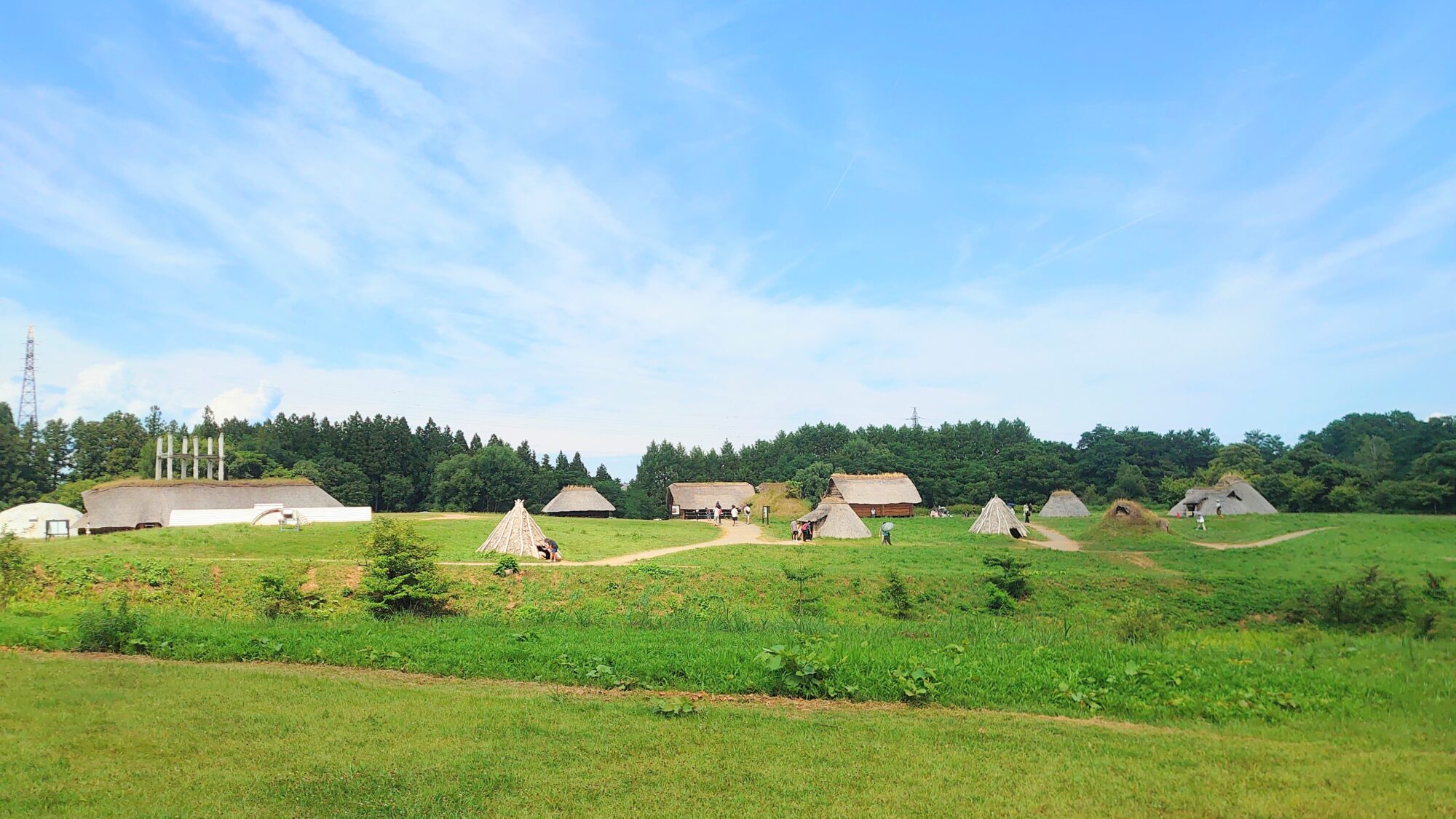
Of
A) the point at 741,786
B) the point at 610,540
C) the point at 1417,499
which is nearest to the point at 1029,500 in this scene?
the point at 1417,499

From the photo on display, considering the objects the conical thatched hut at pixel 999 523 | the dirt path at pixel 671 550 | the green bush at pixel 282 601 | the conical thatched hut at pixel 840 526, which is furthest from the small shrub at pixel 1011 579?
the conical thatched hut at pixel 840 526

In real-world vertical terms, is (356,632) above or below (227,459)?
below

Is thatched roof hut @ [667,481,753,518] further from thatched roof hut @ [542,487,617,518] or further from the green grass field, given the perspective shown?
the green grass field

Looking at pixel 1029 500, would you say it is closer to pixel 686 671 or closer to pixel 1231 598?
pixel 1231 598

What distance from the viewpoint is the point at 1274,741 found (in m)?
7.43

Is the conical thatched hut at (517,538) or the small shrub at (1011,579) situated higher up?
the conical thatched hut at (517,538)

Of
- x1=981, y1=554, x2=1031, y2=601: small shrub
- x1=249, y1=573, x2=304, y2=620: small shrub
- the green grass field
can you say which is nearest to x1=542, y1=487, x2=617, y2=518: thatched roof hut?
the green grass field

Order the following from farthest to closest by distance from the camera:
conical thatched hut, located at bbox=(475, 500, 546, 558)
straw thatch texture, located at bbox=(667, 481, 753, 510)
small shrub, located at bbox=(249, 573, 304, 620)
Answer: straw thatch texture, located at bbox=(667, 481, 753, 510) < conical thatched hut, located at bbox=(475, 500, 546, 558) < small shrub, located at bbox=(249, 573, 304, 620)

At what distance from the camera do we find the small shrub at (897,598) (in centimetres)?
2008

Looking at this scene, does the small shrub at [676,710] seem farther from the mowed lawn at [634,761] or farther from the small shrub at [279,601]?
the small shrub at [279,601]

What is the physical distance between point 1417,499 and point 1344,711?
161 ft

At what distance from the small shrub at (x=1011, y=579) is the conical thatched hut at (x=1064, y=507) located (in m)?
39.1

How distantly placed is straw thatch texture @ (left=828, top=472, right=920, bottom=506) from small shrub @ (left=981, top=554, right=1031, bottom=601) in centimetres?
3969

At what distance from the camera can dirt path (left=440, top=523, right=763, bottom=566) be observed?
25278mm
